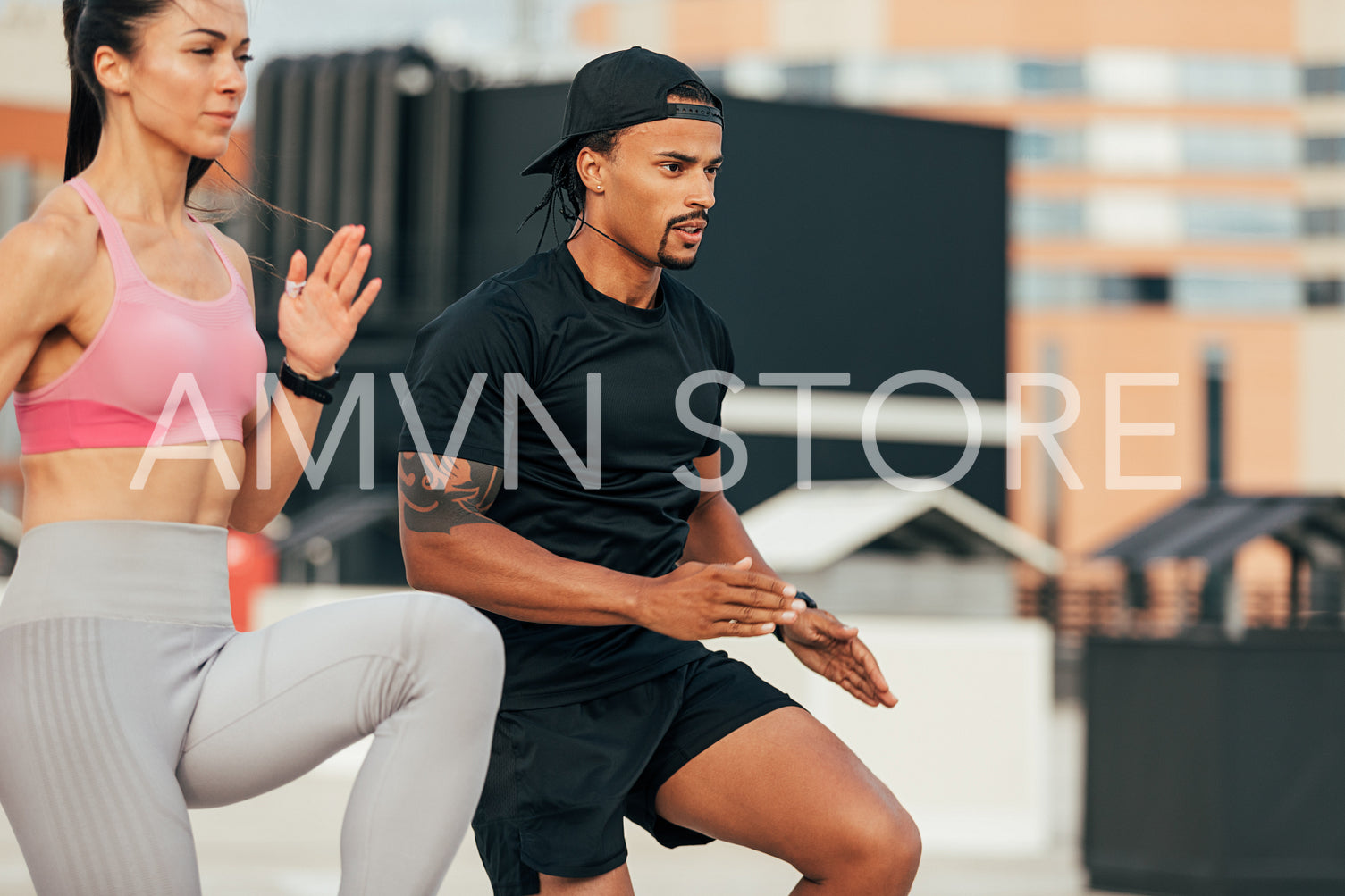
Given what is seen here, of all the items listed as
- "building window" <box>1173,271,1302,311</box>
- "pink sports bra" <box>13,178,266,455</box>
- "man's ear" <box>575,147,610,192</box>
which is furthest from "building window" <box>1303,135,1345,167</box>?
"pink sports bra" <box>13,178,266,455</box>

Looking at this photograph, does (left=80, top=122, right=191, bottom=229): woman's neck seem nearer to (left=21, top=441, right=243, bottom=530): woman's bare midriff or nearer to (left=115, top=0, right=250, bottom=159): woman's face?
(left=115, top=0, right=250, bottom=159): woman's face

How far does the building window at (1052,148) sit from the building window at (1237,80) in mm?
4450

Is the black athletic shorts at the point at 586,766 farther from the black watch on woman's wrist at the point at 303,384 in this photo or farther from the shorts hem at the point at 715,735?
the black watch on woman's wrist at the point at 303,384

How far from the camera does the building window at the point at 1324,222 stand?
2344 inches

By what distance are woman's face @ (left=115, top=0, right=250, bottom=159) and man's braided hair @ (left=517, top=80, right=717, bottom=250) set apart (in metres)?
0.69

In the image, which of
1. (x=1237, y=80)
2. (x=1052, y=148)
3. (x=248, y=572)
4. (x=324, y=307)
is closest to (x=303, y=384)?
(x=324, y=307)

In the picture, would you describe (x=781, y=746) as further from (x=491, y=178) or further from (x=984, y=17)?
(x=984, y=17)

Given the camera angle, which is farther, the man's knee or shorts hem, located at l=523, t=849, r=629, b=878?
shorts hem, located at l=523, t=849, r=629, b=878

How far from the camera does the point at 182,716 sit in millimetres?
2289

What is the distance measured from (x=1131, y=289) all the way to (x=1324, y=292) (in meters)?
7.05

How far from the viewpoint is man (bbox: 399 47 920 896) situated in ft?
9.36

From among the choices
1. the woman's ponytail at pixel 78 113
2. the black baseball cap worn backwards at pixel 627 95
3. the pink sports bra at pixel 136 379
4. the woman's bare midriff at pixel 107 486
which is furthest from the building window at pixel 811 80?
the woman's bare midriff at pixel 107 486

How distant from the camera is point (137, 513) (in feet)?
7.54

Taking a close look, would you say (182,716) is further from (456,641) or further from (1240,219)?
(1240,219)
